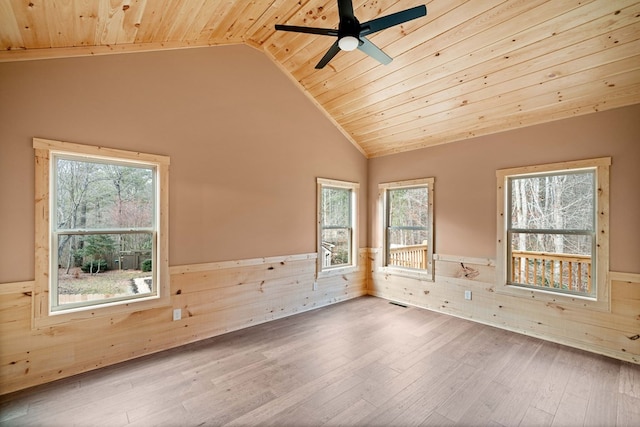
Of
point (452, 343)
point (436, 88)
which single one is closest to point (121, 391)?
point (452, 343)

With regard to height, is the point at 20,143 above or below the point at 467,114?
below

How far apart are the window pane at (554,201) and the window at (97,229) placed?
14.7 feet

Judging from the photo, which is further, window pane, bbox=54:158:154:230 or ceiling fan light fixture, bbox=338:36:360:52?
window pane, bbox=54:158:154:230

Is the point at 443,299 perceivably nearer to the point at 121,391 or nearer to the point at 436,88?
the point at 436,88

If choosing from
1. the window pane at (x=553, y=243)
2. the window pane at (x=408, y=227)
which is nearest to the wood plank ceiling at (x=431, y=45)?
the window pane at (x=408, y=227)

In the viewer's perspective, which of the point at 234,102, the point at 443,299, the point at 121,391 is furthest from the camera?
the point at 443,299

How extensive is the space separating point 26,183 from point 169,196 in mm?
1130

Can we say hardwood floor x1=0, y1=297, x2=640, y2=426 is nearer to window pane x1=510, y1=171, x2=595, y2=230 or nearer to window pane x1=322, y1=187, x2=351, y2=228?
window pane x1=510, y1=171, x2=595, y2=230

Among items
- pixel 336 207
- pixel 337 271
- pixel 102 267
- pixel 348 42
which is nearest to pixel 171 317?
pixel 102 267

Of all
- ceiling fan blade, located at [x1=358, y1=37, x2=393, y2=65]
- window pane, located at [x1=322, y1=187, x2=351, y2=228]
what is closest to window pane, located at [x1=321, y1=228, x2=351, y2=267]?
window pane, located at [x1=322, y1=187, x2=351, y2=228]

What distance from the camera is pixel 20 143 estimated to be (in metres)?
2.43

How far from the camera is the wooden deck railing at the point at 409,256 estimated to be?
5009 millimetres

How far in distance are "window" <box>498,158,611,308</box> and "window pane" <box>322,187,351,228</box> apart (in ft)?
8.01

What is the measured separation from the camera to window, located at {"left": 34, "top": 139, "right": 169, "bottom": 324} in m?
2.55
